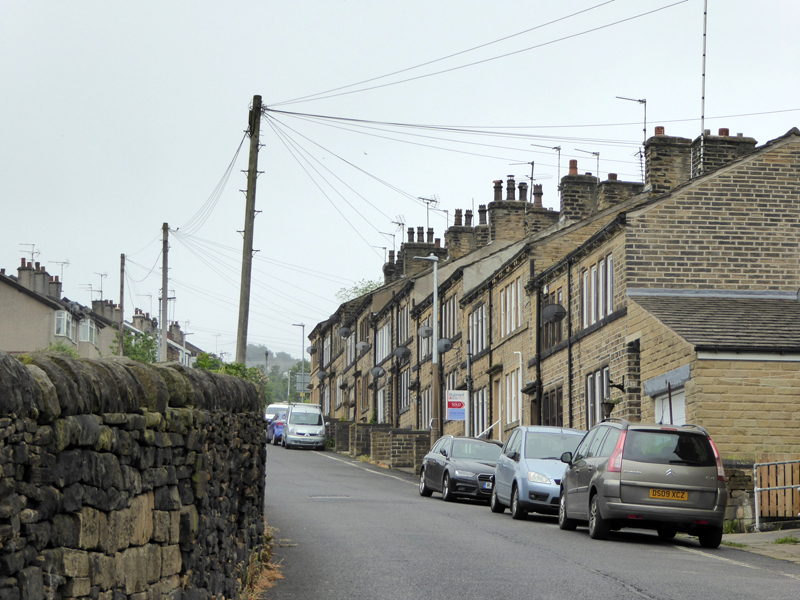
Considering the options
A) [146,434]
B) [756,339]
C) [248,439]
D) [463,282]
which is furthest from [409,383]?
[146,434]

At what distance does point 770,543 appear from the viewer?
16250mm

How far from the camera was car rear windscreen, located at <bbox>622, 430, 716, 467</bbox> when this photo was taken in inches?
615

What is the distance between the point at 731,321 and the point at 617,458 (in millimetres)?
9525

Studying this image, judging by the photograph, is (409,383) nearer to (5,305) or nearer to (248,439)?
(5,305)

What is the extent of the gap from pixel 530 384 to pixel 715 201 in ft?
30.9

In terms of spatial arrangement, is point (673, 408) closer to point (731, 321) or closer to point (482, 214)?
point (731, 321)

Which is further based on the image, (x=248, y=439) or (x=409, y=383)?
(x=409, y=383)

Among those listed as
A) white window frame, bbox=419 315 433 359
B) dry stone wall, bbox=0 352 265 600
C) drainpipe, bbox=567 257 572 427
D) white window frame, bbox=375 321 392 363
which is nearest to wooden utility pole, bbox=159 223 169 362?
white window frame, bbox=419 315 433 359

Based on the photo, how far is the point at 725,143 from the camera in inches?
1171

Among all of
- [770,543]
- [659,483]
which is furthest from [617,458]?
[770,543]

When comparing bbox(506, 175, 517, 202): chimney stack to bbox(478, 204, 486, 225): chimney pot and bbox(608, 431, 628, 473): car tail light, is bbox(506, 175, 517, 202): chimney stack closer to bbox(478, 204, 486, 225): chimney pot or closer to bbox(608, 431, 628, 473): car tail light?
bbox(478, 204, 486, 225): chimney pot

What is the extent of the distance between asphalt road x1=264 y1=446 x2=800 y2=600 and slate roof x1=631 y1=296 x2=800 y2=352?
5271 millimetres

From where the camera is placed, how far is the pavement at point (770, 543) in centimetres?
1465

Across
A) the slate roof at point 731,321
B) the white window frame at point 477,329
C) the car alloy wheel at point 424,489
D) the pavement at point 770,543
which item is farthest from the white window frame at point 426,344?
the pavement at point 770,543
